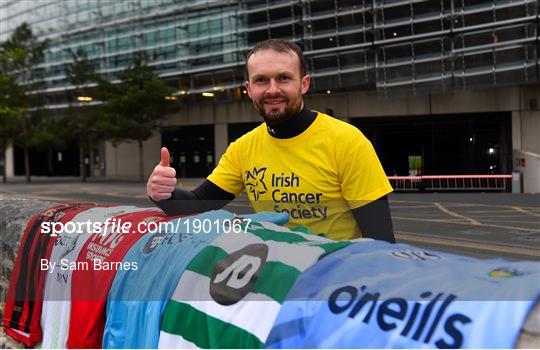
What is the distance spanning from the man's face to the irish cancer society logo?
11.8 inches

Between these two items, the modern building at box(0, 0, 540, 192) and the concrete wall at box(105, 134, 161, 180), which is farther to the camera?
the concrete wall at box(105, 134, 161, 180)

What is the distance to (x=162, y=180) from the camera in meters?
2.41

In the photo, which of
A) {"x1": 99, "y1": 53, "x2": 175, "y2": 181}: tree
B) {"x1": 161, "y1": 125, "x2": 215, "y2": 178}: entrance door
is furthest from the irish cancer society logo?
{"x1": 161, "y1": 125, "x2": 215, "y2": 178}: entrance door

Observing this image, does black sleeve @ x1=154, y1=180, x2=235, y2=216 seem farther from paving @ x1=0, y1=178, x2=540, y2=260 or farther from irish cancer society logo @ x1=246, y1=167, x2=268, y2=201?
paving @ x1=0, y1=178, x2=540, y2=260

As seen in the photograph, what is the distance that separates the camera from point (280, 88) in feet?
7.04

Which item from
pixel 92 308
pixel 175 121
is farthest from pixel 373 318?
pixel 175 121

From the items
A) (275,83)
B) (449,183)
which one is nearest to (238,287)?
(275,83)

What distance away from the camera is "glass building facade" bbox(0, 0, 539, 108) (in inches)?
867

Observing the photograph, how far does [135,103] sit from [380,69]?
14005 millimetres

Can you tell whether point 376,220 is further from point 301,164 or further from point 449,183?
point 449,183

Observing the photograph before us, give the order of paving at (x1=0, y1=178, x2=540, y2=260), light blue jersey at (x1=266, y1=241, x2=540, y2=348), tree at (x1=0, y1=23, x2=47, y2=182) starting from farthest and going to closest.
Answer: tree at (x1=0, y1=23, x2=47, y2=182)
paving at (x1=0, y1=178, x2=540, y2=260)
light blue jersey at (x1=266, y1=241, x2=540, y2=348)

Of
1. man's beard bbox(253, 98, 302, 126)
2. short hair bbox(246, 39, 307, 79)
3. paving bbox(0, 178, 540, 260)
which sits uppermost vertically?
short hair bbox(246, 39, 307, 79)

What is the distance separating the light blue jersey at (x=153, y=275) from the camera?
214 cm

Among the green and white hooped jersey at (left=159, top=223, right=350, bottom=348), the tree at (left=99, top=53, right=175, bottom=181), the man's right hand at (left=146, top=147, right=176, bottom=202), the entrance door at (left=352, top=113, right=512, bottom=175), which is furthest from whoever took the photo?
the tree at (left=99, top=53, right=175, bottom=181)
